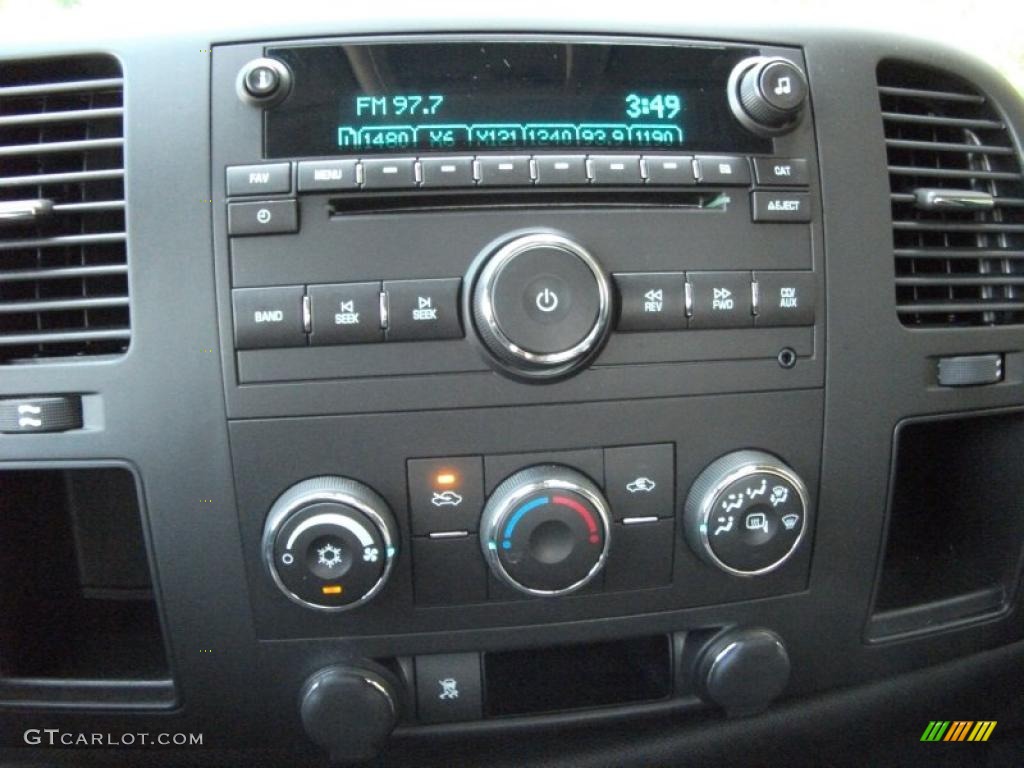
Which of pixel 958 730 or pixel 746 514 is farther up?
pixel 746 514

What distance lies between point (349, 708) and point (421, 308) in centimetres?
44

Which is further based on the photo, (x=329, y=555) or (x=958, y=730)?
(x=958, y=730)

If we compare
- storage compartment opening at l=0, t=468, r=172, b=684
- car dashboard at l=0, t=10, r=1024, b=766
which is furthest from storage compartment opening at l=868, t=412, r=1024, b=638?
storage compartment opening at l=0, t=468, r=172, b=684

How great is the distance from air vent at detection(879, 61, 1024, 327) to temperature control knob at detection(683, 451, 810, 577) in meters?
0.28

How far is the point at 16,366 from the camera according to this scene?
0.83 metres

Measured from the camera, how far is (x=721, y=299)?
2.77 feet

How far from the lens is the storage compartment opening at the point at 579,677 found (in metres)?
0.92

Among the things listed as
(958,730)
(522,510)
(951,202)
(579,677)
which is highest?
(951,202)

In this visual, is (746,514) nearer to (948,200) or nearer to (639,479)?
(639,479)

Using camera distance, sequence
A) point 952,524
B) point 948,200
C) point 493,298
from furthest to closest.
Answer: point 952,524 → point 948,200 → point 493,298

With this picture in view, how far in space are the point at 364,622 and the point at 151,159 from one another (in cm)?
55

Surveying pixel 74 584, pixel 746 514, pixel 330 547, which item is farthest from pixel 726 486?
pixel 74 584

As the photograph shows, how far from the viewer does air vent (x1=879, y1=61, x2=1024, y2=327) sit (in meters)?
0.95

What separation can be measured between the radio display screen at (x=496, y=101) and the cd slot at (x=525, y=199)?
1.9 inches
